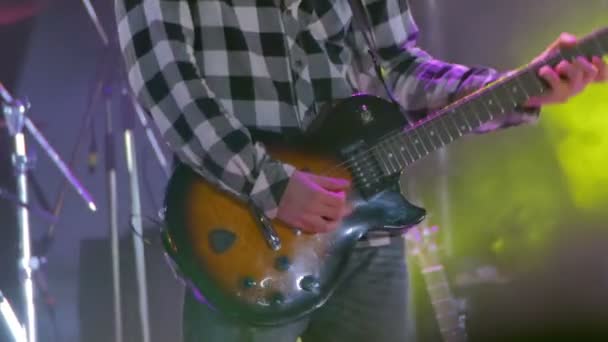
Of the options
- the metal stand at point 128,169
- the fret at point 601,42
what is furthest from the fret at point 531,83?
the metal stand at point 128,169

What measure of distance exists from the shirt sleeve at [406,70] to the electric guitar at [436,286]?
1.53m

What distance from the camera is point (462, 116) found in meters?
1.39

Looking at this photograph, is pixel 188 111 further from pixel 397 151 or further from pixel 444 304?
pixel 444 304

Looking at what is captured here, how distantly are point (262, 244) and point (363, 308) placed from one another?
9.4 inches

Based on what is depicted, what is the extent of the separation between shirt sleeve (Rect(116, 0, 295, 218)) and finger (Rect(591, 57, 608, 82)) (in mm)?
578

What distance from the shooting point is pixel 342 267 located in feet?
4.21

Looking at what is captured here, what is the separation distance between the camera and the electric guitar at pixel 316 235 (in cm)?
122

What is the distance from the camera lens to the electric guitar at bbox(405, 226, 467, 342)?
114 inches

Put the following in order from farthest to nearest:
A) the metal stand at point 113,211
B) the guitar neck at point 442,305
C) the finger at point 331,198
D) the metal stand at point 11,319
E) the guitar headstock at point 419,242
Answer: the guitar headstock at point 419,242
the guitar neck at point 442,305
the metal stand at point 113,211
the metal stand at point 11,319
the finger at point 331,198

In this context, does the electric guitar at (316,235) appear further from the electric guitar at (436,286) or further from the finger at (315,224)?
the electric guitar at (436,286)

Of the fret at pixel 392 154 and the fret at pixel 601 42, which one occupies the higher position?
the fret at pixel 601 42

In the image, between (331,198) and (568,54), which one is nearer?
(331,198)

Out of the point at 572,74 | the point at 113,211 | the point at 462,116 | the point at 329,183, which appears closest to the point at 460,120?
the point at 462,116

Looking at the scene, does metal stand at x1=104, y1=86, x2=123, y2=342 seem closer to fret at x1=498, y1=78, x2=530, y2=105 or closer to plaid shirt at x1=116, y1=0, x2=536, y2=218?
plaid shirt at x1=116, y1=0, x2=536, y2=218
